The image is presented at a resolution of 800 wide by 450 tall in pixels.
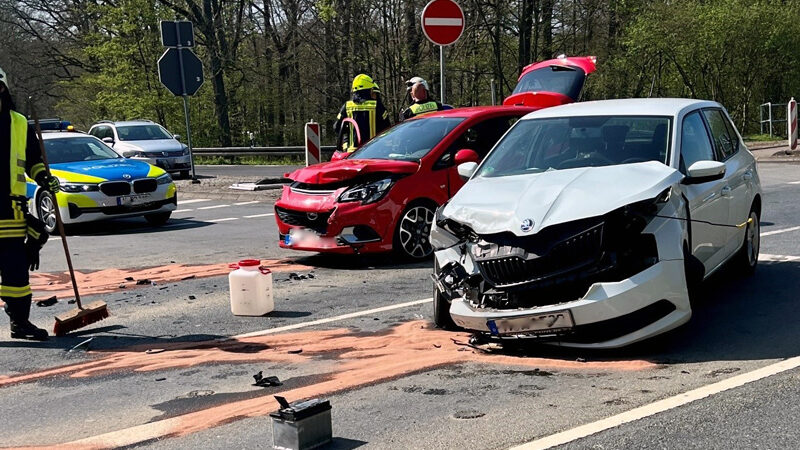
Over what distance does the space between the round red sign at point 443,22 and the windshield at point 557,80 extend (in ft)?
5.28

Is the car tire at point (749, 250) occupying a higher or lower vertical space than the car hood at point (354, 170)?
lower

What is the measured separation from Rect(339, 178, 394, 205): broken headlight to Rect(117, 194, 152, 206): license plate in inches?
243

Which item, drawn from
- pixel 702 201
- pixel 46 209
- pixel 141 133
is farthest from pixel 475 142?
pixel 141 133

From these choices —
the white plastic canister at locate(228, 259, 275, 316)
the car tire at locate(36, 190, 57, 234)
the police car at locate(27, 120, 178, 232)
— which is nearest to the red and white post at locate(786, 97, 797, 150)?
the police car at locate(27, 120, 178, 232)

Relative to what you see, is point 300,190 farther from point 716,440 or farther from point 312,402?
point 716,440

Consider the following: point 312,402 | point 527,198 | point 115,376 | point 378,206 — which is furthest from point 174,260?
point 312,402

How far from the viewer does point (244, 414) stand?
16.2ft

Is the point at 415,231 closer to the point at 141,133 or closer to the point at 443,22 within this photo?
the point at 443,22

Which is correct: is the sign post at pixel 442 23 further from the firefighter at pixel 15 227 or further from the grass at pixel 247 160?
the grass at pixel 247 160

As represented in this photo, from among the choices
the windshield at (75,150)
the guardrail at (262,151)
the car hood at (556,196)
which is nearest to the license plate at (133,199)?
the windshield at (75,150)

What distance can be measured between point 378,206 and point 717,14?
26.9m

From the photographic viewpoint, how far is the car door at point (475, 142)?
10.3m

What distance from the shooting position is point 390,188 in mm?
9891

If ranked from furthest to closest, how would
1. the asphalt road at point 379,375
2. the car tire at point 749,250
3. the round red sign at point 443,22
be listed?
the round red sign at point 443,22, the car tire at point 749,250, the asphalt road at point 379,375
